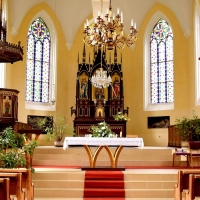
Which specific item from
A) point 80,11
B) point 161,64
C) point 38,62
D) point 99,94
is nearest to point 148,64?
point 161,64

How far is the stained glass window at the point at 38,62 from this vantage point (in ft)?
67.6

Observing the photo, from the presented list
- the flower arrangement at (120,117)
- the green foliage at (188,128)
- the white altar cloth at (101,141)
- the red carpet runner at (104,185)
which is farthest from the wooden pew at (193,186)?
the flower arrangement at (120,117)

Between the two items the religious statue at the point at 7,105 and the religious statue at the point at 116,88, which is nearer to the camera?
the religious statue at the point at 7,105

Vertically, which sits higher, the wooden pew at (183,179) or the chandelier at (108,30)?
the chandelier at (108,30)

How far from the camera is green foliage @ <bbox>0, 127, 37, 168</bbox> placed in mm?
8938

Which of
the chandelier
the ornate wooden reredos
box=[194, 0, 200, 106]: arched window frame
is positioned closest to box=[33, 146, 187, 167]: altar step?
the chandelier

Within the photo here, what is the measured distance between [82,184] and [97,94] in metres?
9.75

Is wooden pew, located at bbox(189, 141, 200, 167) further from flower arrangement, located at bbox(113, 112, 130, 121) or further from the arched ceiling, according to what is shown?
the arched ceiling

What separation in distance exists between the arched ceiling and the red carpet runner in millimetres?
10849

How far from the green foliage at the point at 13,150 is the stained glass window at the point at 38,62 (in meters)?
9.68

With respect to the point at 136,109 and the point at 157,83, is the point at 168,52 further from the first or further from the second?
the point at 136,109

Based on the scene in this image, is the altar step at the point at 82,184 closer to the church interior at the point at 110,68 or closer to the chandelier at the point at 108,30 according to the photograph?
the chandelier at the point at 108,30

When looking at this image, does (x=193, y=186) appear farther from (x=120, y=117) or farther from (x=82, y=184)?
(x=120, y=117)

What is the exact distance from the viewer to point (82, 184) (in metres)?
10.3
